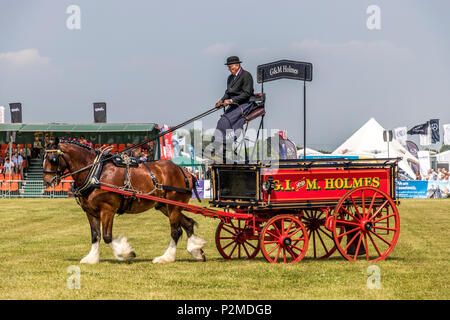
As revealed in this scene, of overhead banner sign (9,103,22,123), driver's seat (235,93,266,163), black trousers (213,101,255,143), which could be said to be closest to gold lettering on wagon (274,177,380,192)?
driver's seat (235,93,266,163)

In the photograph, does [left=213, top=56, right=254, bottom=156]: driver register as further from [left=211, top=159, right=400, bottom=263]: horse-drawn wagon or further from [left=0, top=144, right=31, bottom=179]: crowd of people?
[left=0, top=144, right=31, bottom=179]: crowd of people

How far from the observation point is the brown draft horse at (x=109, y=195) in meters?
10.6

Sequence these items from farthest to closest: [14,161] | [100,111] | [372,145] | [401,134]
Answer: [401,134] < [372,145] < [100,111] < [14,161]

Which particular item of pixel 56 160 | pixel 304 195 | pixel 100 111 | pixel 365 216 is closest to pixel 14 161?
pixel 100 111

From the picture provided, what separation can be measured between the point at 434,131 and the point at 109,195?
38.2 meters

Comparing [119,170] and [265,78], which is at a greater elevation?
[265,78]

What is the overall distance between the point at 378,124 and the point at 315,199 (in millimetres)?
36556

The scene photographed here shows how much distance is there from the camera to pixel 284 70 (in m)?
11.5

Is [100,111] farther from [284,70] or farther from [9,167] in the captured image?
[284,70]

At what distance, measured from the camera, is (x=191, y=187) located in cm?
1191

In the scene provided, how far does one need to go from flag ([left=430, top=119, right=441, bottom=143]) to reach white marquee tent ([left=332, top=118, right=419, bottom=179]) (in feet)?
7.52

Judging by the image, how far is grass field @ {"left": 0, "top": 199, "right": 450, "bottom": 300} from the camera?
315 inches
